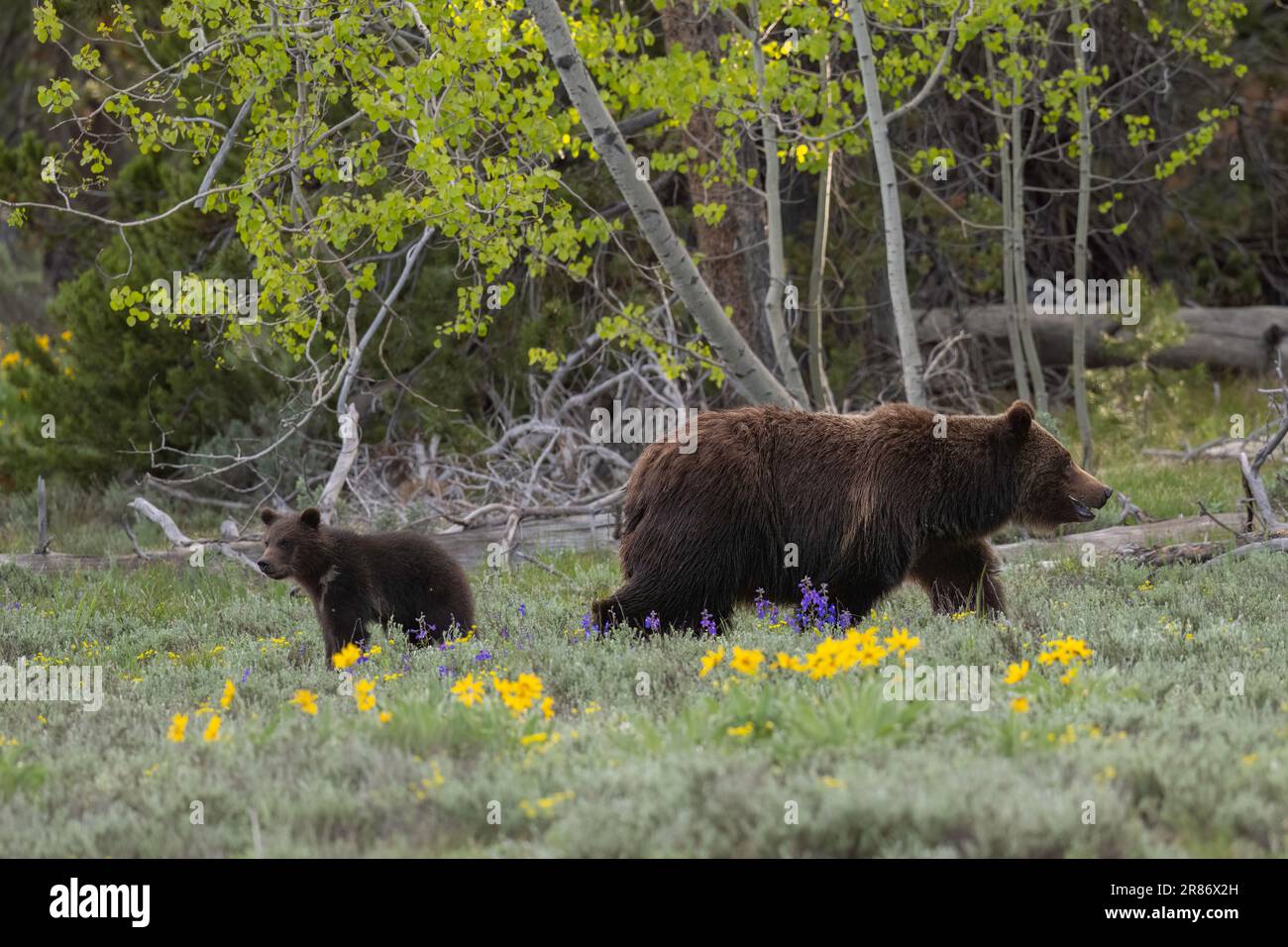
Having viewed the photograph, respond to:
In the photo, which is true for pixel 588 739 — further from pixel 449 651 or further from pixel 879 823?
pixel 449 651

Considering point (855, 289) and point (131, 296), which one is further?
point (855, 289)

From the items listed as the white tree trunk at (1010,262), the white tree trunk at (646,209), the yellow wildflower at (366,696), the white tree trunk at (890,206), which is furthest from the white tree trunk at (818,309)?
the yellow wildflower at (366,696)

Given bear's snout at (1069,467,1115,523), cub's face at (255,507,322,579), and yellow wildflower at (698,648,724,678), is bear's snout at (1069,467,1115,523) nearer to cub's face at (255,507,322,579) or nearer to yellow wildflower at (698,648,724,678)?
yellow wildflower at (698,648,724,678)

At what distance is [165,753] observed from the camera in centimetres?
551

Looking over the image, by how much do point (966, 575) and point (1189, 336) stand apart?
9.84 meters

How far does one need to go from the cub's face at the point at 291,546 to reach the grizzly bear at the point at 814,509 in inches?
68.1

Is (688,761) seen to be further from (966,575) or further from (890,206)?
(890,206)

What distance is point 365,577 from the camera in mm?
8219

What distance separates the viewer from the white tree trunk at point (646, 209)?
8.91 meters

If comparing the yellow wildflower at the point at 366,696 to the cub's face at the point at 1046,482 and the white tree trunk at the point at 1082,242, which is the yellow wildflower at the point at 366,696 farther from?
the white tree trunk at the point at 1082,242

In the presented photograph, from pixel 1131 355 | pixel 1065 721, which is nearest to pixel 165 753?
pixel 1065 721

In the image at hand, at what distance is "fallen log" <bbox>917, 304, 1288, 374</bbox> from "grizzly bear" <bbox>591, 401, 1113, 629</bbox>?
29.0 feet

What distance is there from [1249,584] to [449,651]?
452 cm

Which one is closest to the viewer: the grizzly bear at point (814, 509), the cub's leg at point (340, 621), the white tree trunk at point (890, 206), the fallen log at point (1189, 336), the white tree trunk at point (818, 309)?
the grizzly bear at point (814, 509)
